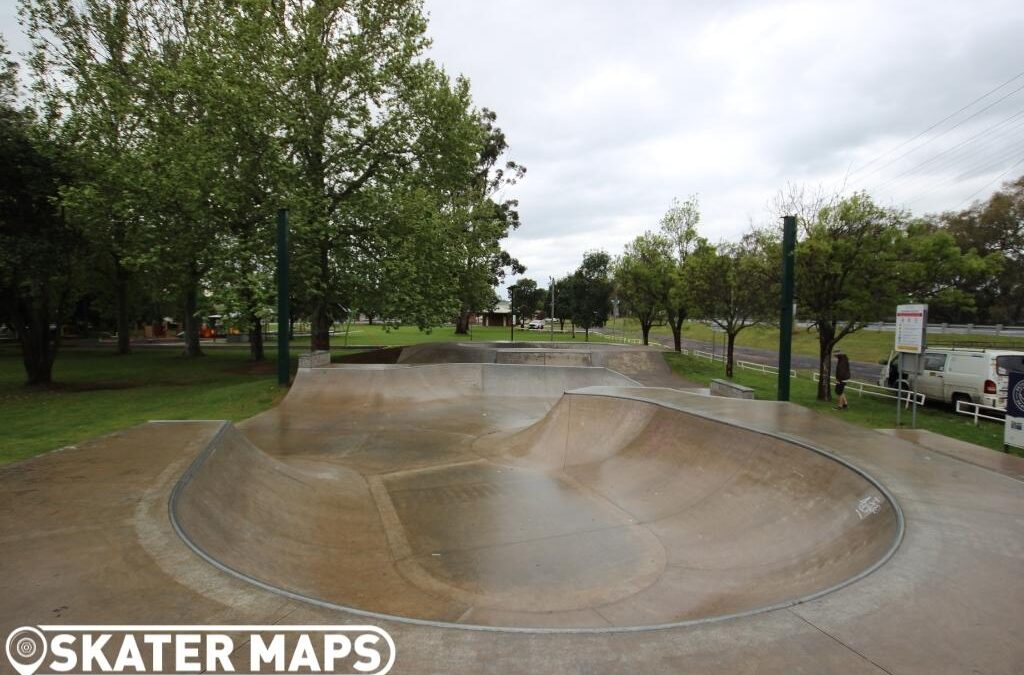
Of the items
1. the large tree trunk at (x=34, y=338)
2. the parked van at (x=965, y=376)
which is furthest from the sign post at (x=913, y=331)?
the large tree trunk at (x=34, y=338)

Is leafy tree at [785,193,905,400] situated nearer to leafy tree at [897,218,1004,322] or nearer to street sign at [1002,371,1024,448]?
leafy tree at [897,218,1004,322]

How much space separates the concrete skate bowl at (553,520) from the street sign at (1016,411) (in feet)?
15.4

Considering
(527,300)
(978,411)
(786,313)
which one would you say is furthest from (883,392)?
(527,300)

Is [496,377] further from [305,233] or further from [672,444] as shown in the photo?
[672,444]

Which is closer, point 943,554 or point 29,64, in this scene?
point 943,554

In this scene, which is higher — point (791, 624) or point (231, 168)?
point (231, 168)

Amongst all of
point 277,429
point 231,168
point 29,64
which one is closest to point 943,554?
point 277,429

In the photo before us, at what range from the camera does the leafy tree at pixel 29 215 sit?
15.3 metres

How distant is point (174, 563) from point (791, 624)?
4.04m

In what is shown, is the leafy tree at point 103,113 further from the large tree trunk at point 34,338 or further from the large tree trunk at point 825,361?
the large tree trunk at point 825,361

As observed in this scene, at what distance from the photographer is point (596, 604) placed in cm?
438

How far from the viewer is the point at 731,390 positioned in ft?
38.8
